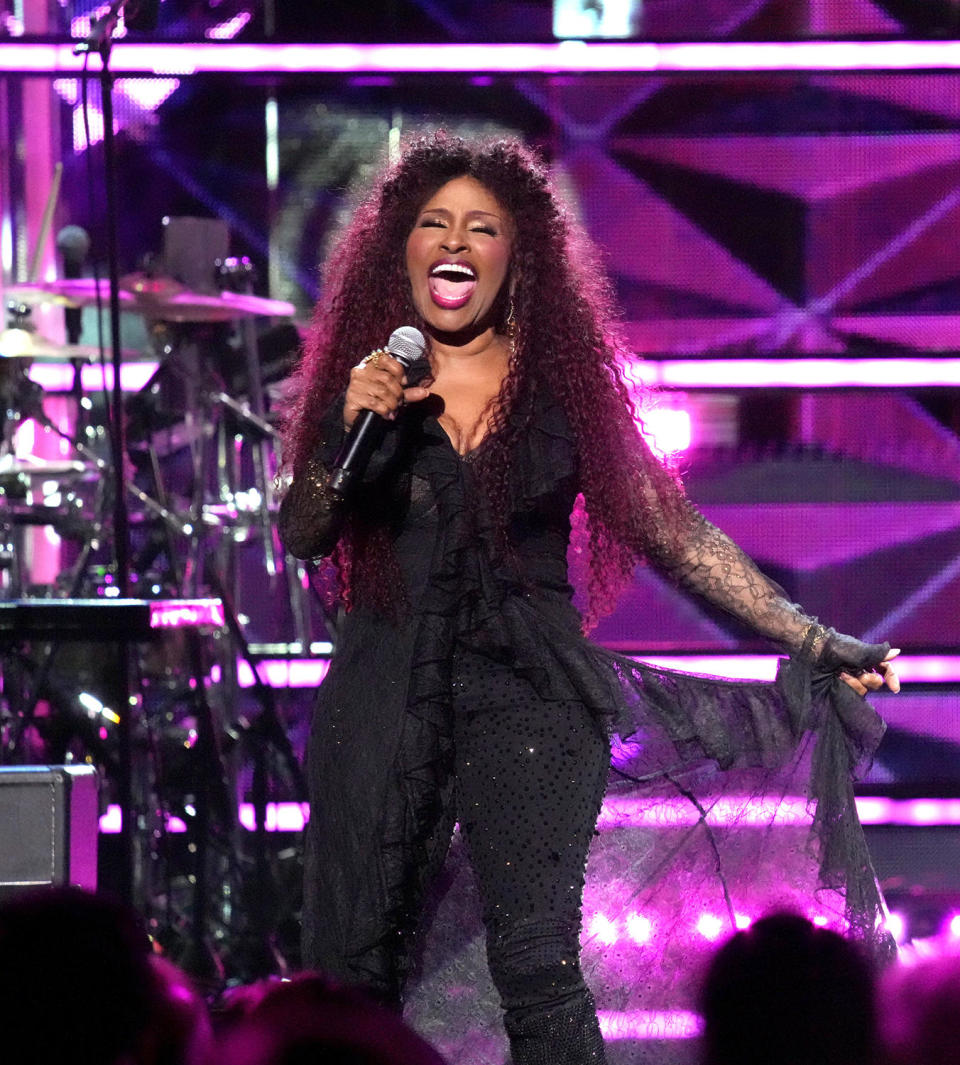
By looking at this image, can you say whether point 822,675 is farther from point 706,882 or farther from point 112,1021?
point 112,1021

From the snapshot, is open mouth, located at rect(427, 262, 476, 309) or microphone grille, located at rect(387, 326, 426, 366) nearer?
microphone grille, located at rect(387, 326, 426, 366)

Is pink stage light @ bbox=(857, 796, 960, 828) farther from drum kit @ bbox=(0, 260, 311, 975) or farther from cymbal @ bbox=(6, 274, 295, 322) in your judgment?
cymbal @ bbox=(6, 274, 295, 322)

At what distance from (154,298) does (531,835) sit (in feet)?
10.2

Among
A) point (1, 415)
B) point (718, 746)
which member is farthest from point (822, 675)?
point (1, 415)

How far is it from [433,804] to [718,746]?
0.59 metres

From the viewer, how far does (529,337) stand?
3043mm

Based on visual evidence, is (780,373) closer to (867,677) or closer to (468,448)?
(867,677)

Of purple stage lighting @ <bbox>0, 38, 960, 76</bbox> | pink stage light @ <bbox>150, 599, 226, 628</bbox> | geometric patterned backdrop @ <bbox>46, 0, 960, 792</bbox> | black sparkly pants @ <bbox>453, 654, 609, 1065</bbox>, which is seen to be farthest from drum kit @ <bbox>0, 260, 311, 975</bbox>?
black sparkly pants @ <bbox>453, 654, 609, 1065</bbox>

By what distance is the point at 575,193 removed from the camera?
19.6ft

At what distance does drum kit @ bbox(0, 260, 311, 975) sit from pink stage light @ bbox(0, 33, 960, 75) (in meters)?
0.87

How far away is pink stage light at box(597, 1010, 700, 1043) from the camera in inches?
132

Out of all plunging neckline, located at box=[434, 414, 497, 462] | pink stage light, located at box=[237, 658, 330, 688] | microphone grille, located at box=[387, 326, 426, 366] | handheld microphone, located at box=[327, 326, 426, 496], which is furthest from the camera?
pink stage light, located at box=[237, 658, 330, 688]

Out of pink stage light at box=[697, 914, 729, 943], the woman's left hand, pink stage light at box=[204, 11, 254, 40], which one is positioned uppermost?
pink stage light at box=[204, 11, 254, 40]

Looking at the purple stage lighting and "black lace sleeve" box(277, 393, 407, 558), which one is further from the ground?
the purple stage lighting
